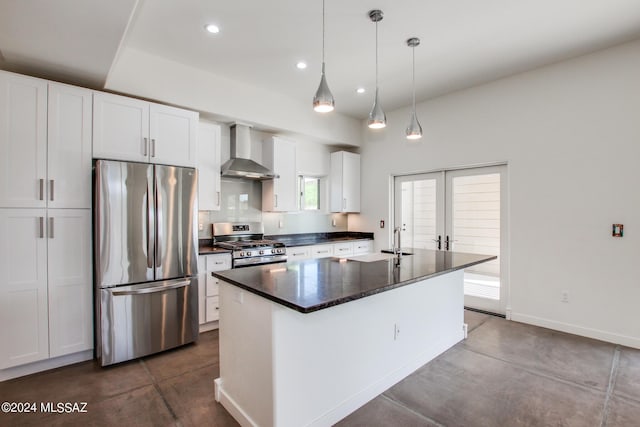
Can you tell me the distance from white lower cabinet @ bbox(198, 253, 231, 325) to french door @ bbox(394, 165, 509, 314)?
304 centimetres

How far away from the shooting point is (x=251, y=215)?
468 cm

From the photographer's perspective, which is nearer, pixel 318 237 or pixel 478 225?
pixel 478 225

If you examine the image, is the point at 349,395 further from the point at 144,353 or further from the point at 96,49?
the point at 96,49

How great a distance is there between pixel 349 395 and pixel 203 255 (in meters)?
2.20

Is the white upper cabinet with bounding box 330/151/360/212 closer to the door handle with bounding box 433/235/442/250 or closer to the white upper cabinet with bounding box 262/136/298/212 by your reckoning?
the white upper cabinet with bounding box 262/136/298/212

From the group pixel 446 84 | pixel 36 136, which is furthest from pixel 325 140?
pixel 36 136

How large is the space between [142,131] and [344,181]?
3.22m

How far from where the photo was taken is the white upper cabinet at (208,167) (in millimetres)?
3809

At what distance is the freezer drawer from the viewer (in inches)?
110

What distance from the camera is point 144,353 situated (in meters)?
2.97

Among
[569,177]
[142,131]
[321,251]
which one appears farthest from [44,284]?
[569,177]

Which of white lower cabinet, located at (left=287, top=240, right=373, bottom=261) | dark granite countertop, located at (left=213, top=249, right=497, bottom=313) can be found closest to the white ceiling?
dark granite countertop, located at (left=213, top=249, right=497, bottom=313)

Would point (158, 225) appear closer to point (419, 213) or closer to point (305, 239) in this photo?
point (305, 239)

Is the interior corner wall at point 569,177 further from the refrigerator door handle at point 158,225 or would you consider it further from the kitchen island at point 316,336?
the refrigerator door handle at point 158,225
